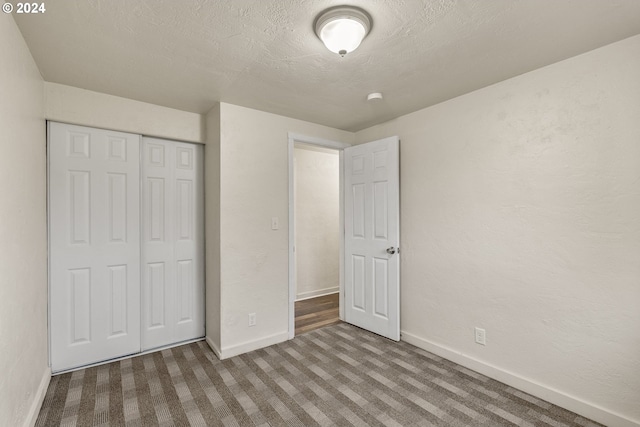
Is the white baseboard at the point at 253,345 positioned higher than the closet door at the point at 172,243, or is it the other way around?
the closet door at the point at 172,243

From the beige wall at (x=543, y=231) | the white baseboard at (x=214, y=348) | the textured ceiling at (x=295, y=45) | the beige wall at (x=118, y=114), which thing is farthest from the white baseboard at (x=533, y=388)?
the beige wall at (x=118, y=114)

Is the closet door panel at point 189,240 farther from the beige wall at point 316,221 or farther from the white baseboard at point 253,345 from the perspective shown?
the beige wall at point 316,221

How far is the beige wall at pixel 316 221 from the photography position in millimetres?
4539

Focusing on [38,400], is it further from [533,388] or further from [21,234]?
[533,388]

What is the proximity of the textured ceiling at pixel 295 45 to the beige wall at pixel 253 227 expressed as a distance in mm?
410

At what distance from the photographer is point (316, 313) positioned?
3867 millimetres

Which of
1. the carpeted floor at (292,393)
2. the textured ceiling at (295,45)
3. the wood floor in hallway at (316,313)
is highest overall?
the textured ceiling at (295,45)

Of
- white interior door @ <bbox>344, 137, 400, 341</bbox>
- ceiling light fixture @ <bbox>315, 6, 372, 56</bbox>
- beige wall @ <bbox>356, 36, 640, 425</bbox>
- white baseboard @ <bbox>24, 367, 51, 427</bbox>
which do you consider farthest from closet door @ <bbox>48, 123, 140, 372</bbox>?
beige wall @ <bbox>356, 36, 640, 425</bbox>

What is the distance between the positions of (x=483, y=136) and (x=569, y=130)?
0.55m

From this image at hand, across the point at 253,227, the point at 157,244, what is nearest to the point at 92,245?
the point at 157,244

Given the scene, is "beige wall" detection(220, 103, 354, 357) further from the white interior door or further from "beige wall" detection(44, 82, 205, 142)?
the white interior door

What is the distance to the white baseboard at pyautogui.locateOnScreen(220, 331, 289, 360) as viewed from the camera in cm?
267

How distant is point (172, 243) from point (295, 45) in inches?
85.4

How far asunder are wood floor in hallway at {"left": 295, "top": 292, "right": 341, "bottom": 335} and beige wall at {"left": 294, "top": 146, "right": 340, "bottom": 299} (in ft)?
0.77
